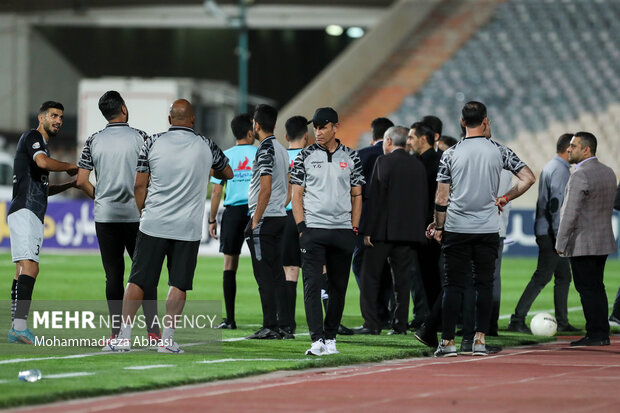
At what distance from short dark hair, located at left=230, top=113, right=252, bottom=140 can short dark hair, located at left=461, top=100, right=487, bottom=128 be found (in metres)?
2.94

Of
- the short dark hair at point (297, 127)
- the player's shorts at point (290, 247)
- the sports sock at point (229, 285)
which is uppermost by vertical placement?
the short dark hair at point (297, 127)

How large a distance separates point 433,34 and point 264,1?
1014cm

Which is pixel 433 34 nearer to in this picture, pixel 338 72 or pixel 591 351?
pixel 338 72

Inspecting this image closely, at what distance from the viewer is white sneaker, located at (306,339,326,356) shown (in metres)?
10.7

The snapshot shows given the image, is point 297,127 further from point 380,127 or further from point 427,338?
point 427,338

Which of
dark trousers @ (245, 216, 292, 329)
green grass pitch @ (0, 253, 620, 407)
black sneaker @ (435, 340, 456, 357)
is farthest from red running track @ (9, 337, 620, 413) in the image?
dark trousers @ (245, 216, 292, 329)

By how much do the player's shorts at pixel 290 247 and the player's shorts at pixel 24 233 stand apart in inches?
104

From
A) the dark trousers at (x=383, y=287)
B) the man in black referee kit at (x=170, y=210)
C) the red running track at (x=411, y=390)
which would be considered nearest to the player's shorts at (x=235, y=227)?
the dark trousers at (x=383, y=287)

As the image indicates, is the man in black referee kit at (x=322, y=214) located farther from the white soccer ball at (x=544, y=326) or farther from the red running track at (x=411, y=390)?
the white soccer ball at (x=544, y=326)

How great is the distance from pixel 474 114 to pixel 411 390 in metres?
3.26

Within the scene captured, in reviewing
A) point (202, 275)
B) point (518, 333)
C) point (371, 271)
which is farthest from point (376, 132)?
point (202, 275)

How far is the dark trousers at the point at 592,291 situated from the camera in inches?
491

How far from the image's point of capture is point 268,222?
39.9ft

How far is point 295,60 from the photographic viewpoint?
186 feet
